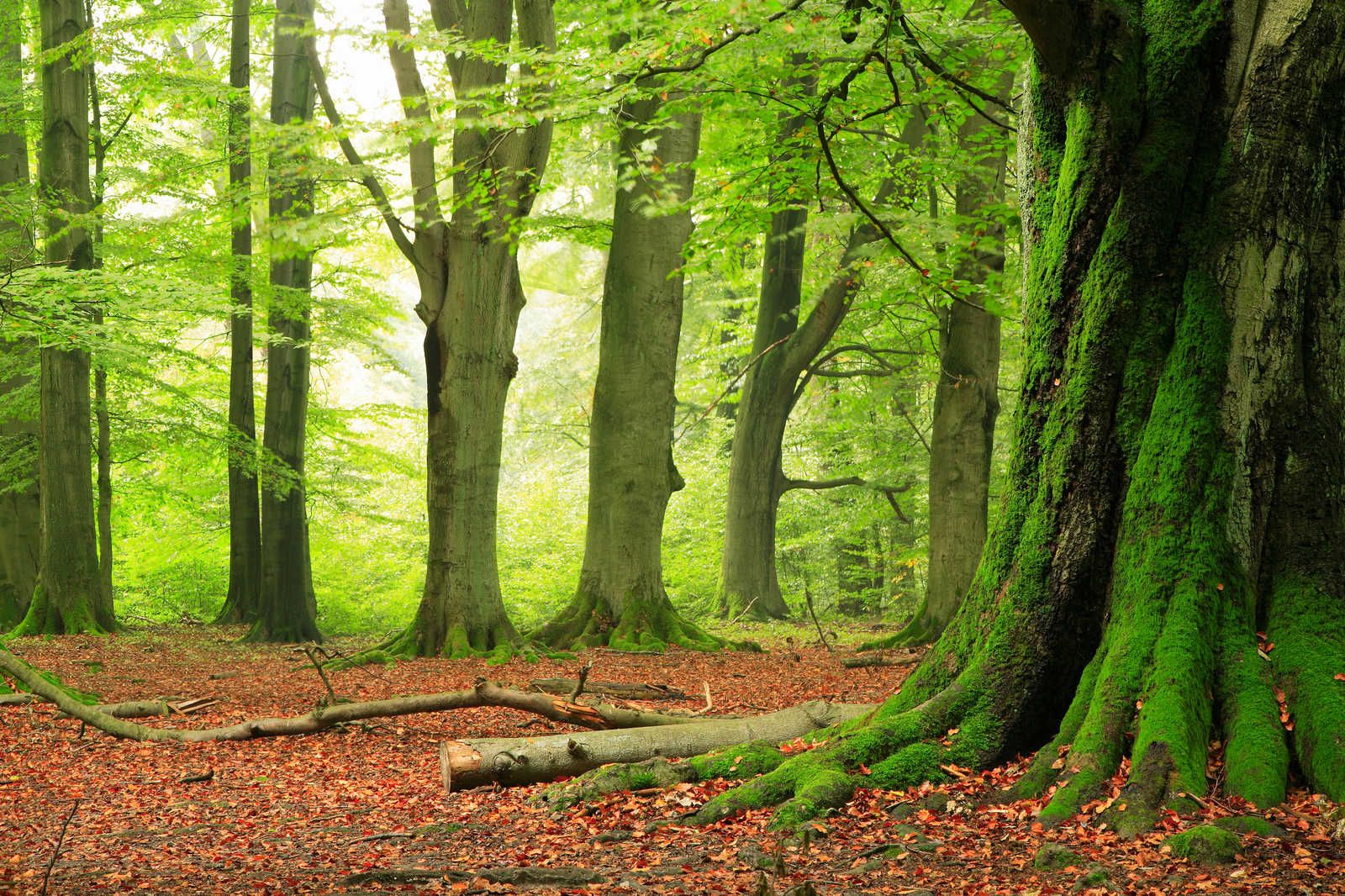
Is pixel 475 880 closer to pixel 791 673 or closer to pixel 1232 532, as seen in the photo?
pixel 1232 532

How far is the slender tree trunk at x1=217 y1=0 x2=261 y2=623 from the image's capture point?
15.2 metres

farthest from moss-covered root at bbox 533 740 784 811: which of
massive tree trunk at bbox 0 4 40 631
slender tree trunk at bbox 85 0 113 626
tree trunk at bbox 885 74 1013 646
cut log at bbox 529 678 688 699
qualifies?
massive tree trunk at bbox 0 4 40 631

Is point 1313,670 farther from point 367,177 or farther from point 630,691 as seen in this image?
point 367,177

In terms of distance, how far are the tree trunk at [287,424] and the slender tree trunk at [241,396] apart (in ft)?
1.17

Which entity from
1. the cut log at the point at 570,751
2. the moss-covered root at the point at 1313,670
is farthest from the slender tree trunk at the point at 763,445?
the moss-covered root at the point at 1313,670

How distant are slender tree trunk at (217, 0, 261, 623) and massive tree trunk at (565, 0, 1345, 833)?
496 inches

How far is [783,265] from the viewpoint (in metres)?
17.8

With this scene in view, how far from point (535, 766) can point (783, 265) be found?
13.7 meters

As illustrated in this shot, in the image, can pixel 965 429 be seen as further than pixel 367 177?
Yes

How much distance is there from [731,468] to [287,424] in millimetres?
7401

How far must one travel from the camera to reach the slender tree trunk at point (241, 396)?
15.2m

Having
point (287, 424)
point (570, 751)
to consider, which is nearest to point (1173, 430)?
point (570, 751)

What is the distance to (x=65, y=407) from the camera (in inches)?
494

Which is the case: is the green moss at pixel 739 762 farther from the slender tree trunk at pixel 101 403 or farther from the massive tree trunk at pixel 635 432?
the slender tree trunk at pixel 101 403
